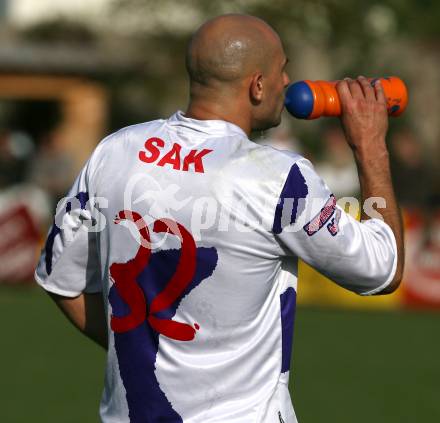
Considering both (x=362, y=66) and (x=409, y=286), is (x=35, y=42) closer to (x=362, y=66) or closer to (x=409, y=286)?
(x=362, y=66)

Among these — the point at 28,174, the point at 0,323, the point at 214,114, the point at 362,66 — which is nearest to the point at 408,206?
the point at 0,323

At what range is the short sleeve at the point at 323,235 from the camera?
333 centimetres

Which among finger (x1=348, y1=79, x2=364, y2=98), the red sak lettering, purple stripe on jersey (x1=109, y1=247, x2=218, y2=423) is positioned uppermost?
finger (x1=348, y1=79, x2=364, y2=98)

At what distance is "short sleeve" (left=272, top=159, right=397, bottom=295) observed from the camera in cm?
333

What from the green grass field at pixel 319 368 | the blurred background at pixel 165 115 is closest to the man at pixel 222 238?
the blurred background at pixel 165 115

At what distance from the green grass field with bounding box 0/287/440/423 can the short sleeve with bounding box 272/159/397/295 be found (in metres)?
4.58

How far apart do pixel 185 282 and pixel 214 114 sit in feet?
1.63

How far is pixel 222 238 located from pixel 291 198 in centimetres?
23

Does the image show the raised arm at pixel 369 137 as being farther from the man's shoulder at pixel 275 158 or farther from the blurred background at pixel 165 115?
the blurred background at pixel 165 115

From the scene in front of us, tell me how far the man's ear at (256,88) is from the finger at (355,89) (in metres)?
0.29

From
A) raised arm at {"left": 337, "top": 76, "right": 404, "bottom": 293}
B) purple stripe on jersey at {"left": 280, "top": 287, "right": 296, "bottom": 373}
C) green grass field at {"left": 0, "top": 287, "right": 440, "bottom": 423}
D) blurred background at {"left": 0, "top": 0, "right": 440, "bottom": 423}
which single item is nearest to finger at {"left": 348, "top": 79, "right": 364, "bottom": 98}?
raised arm at {"left": 337, "top": 76, "right": 404, "bottom": 293}

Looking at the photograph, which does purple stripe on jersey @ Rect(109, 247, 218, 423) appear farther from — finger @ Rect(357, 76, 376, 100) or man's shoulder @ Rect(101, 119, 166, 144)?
finger @ Rect(357, 76, 376, 100)

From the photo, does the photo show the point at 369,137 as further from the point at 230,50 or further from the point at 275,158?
the point at 230,50

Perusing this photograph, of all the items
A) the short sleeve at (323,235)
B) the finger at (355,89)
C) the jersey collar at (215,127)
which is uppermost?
the finger at (355,89)
